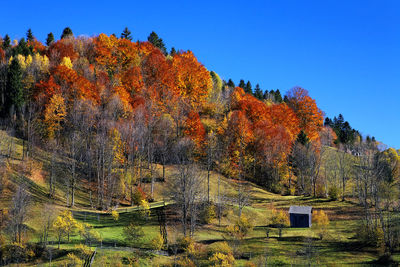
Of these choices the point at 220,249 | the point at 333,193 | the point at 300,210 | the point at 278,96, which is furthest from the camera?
the point at 278,96

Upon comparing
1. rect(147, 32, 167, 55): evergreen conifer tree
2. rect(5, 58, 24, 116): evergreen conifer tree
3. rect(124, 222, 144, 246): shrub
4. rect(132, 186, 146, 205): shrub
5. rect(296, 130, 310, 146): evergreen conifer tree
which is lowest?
rect(124, 222, 144, 246): shrub

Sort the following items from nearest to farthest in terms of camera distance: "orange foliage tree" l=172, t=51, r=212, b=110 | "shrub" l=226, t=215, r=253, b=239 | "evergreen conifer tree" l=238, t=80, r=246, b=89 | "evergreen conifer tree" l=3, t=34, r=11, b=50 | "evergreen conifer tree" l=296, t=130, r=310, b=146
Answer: "shrub" l=226, t=215, r=253, b=239
"evergreen conifer tree" l=296, t=130, r=310, b=146
"orange foliage tree" l=172, t=51, r=212, b=110
"evergreen conifer tree" l=3, t=34, r=11, b=50
"evergreen conifer tree" l=238, t=80, r=246, b=89

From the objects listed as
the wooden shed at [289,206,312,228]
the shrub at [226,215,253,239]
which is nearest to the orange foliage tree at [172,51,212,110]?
the wooden shed at [289,206,312,228]

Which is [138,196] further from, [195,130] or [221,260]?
[221,260]

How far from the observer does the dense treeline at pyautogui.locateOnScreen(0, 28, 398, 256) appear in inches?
3000

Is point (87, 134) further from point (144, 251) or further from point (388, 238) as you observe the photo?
point (388, 238)

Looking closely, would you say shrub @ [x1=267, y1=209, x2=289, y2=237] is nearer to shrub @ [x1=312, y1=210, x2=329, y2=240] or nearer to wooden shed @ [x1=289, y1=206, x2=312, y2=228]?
wooden shed @ [x1=289, y1=206, x2=312, y2=228]

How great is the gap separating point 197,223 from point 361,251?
23.5 metres

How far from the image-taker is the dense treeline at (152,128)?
76.2 meters

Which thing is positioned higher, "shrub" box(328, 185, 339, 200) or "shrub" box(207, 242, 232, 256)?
"shrub" box(328, 185, 339, 200)

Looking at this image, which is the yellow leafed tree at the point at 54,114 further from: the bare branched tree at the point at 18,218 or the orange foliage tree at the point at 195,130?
the bare branched tree at the point at 18,218

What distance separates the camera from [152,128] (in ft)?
294

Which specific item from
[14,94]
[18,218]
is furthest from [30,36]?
[18,218]

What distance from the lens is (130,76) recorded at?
10706 centimetres
